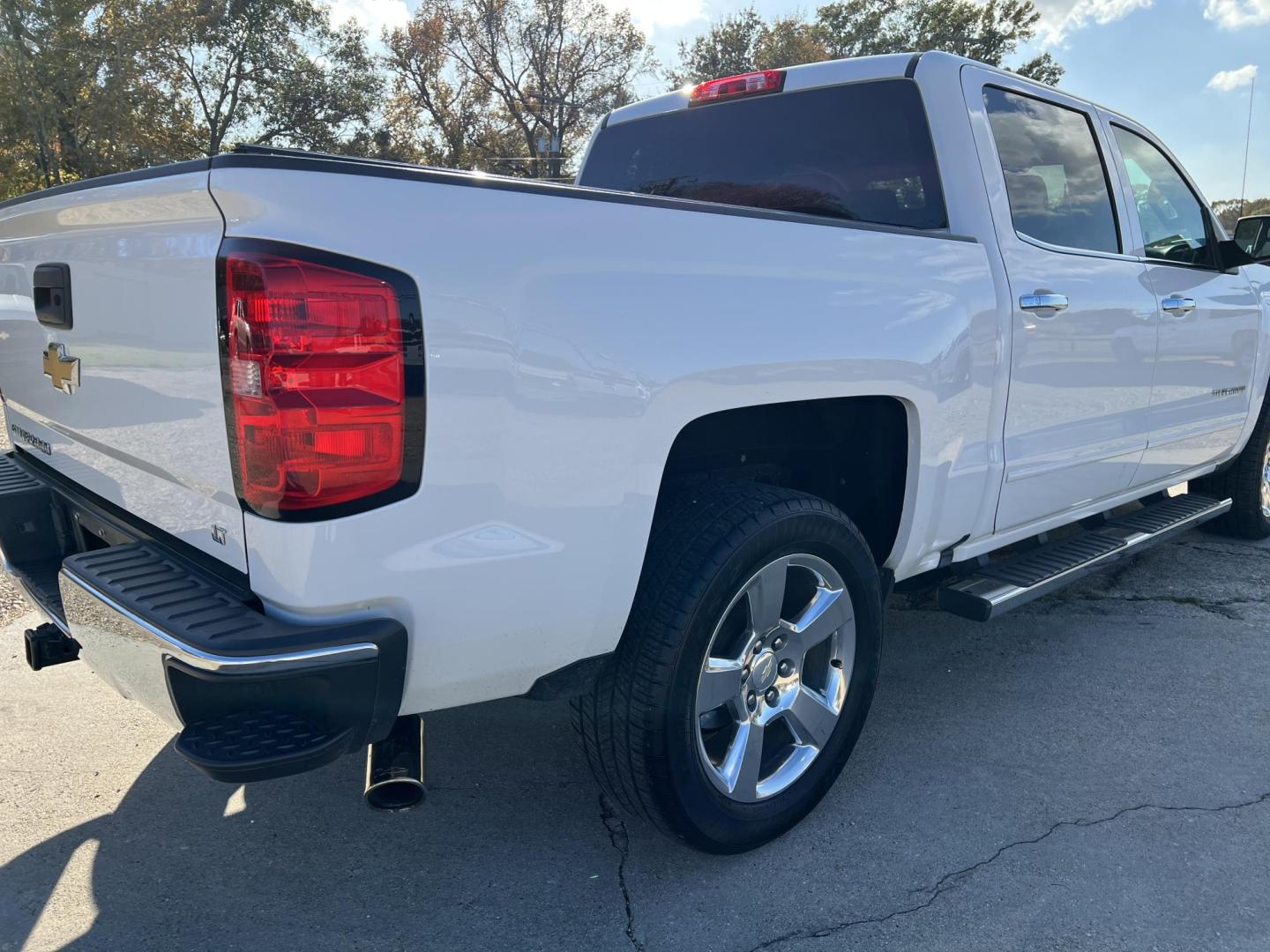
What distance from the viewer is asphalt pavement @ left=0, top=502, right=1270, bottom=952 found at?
2.20m

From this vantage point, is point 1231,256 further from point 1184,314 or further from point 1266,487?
point 1266,487

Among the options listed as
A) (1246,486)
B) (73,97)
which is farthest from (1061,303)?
(73,97)

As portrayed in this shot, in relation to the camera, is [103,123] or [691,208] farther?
[103,123]

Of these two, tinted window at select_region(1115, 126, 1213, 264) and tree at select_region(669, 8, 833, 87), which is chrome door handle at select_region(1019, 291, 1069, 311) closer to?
tinted window at select_region(1115, 126, 1213, 264)

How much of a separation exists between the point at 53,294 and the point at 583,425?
1379 millimetres

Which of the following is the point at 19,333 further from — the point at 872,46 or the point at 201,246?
the point at 872,46

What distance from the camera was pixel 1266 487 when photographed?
5.25 m

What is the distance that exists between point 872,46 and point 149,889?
124 ft

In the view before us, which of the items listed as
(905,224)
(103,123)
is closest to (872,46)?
(103,123)

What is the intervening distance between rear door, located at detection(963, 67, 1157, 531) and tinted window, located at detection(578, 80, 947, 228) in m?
0.22

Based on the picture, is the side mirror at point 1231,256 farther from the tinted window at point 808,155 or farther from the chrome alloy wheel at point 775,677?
the chrome alloy wheel at point 775,677

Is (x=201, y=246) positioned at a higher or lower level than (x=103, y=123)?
lower

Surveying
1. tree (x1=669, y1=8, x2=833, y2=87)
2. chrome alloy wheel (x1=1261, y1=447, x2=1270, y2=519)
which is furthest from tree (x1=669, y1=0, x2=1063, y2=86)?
chrome alloy wheel (x1=1261, y1=447, x2=1270, y2=519)

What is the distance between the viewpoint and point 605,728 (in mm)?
2182
